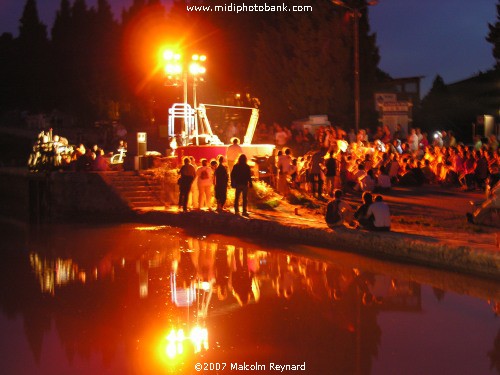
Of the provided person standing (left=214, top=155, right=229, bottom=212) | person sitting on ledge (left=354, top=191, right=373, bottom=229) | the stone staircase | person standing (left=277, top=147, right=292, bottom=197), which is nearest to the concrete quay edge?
person sitting on ledge (left=354, top=191, right=373, bottom=229)

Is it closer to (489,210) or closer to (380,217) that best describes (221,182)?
(380,217)

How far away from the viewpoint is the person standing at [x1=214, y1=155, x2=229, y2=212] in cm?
1902

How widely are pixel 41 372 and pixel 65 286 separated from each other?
14.0 ft

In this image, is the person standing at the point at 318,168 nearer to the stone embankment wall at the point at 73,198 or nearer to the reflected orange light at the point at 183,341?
the stone embankment wall at the point at 73,198

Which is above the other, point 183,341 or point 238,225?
point 238,225

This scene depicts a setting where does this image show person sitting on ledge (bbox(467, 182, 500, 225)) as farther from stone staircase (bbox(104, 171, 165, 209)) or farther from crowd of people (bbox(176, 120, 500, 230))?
stone staircase (bbox(104, 171, 165, 209))

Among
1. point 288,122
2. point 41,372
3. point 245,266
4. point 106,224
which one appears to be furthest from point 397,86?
point 41,372

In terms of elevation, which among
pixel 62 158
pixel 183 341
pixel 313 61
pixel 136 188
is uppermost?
pixel 313 61

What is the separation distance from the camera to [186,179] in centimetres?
2002

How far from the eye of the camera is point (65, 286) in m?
11.2

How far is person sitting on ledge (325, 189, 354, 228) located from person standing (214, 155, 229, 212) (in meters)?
4.75

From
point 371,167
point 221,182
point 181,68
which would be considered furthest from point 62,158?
point 371,167

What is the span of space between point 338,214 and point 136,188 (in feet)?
35.0

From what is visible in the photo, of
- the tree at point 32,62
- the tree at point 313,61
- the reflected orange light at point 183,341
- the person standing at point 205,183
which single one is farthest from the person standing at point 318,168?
the tree at point 32,62
